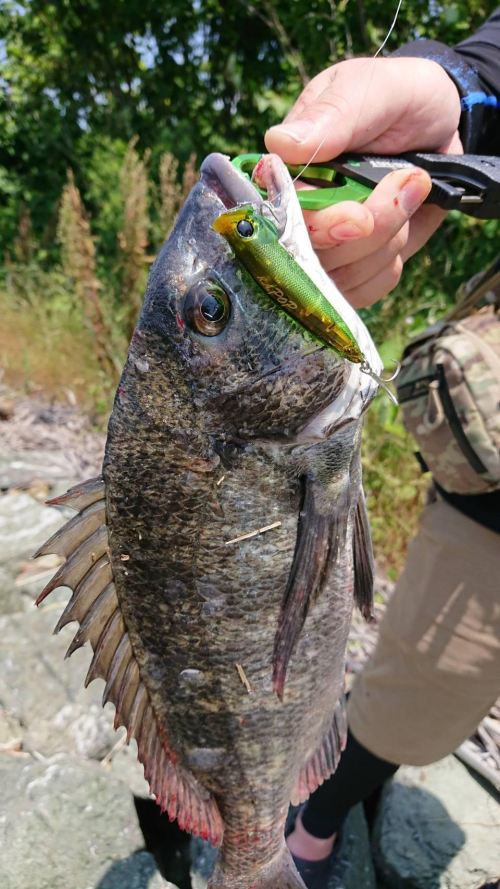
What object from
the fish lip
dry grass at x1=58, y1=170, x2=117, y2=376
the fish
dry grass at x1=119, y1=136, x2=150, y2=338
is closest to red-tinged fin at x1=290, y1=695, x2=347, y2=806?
the fish

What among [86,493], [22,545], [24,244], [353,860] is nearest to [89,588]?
[86,493]

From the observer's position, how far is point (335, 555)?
125 centimetres

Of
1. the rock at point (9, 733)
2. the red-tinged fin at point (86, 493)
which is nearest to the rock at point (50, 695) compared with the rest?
the rock at point (9, 733)

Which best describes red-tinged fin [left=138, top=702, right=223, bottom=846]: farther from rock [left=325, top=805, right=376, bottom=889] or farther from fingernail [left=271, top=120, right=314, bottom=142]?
fingernail [left=271, top=120, right=314, bottom=142]

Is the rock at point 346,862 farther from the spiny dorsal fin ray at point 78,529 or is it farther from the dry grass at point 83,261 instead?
the dry grass at point 83,261

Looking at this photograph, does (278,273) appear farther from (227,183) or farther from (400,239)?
(400,239)

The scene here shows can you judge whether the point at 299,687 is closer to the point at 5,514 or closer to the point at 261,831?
the point at 261,831

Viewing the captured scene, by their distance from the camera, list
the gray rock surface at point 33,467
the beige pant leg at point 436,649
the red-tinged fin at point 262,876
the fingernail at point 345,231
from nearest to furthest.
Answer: the fingernail at point 345,231 → the red-tinged fin at point 262,876 → the beige pant leg at point 436,649 → the gray rock surface at point 33,467

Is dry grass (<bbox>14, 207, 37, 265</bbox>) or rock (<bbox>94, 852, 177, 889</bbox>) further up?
dry grass (<bbox>14, 207, 37, 265</bbox>)

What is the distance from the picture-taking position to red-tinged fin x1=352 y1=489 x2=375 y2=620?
136 centimetres

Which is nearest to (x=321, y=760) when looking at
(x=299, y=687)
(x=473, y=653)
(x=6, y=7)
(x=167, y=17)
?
(x=299, y=687)

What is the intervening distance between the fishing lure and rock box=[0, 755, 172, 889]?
2.07 m

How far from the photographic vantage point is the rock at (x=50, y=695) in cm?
252

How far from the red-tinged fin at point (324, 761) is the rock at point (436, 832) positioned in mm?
1157
